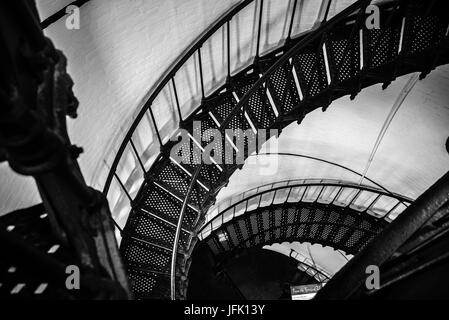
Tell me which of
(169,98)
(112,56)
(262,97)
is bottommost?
(112,56)

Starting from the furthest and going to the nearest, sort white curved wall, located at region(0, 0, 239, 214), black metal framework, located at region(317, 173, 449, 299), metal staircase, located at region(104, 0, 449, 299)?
metal staircase, located at region(104, 0, 449, 299), white curved wall, located at region(0, 0, 239, 214), black metal framework, located at region(317, 173, 449, 299)

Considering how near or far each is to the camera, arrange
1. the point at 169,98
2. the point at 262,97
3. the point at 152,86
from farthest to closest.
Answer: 1. the point at 169,98
2. the point at 262,97
3. the point at 152,86

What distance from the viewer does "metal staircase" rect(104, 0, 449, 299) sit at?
4543 mm

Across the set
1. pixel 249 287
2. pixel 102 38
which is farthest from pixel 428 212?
pixel 249 287

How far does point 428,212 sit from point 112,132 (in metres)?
4.11

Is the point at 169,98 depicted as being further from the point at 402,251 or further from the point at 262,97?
the point at 402,251

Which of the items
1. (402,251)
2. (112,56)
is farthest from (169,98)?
(402,251)

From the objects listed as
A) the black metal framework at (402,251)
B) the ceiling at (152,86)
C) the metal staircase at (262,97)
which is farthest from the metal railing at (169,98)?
the black metal framework at (402,251)

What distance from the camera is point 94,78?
3627mm

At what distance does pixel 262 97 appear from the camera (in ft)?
16.5

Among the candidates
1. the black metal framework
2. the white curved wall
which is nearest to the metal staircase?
the white curved wall

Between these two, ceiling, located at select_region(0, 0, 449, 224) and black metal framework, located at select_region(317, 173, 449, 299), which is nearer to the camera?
black metal framework, located at select_region(317, 173, 449, 299)

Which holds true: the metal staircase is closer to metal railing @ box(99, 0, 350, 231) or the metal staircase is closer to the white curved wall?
metal railing @ box(99, 0, 350, 231)

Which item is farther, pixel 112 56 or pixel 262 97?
pixel 262 97
